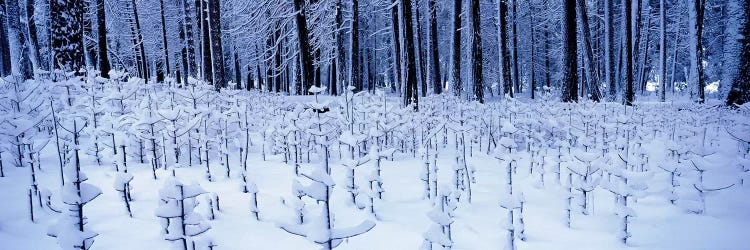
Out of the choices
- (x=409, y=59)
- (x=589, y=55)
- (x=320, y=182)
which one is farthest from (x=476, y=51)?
(x=320, y=182)

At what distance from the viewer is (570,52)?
9586 mm

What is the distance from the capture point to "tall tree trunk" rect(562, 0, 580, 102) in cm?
952

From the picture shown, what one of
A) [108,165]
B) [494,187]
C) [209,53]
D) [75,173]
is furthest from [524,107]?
[209,53]

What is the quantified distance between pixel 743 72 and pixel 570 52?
152 inches

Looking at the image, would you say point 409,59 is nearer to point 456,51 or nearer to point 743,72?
point 456,51

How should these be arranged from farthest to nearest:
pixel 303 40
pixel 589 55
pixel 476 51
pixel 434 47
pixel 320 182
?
pixel 434 47, pixel 476 51, pixel 589 55, pixel 303 40, pixel 320 182

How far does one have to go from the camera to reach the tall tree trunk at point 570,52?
31.2ft

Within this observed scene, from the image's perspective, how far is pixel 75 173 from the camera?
1.64 metres

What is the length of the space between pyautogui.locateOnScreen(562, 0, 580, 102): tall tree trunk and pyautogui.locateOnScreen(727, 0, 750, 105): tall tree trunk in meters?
3.54

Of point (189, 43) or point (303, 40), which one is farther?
point (189, 43)

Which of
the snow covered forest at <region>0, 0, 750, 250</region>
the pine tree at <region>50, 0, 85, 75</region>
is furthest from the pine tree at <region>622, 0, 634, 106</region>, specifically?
the pine tree at <region>50, 0, 85, 75</region>

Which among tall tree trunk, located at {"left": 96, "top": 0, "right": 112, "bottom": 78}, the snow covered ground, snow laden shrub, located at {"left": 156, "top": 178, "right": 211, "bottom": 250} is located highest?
tall tree trunk, located at {"left": 96, "top": 0, "right": 112, "bottom": 78}

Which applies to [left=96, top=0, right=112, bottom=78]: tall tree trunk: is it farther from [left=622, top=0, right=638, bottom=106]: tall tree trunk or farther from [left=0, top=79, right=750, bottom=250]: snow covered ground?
[left=622, top=0, right=638, bottom=106]: tall tree trunk

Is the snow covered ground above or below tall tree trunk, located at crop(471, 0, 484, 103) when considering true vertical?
below
